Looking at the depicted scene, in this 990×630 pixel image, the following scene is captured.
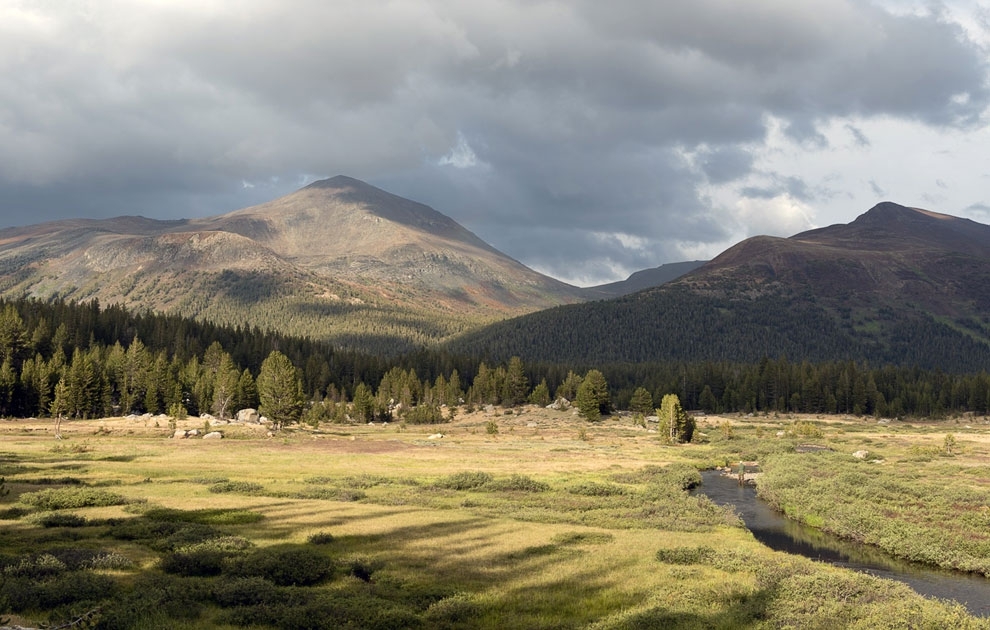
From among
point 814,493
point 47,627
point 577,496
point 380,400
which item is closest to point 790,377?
point 380,400

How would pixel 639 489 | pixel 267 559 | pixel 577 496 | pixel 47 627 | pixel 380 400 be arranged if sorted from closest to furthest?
pixel 47 627, pixel 267 559, pixel 577 496, pixel 639 489, pixel 380 400

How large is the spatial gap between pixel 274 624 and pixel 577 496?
37.3 m

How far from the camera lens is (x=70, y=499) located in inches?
1634

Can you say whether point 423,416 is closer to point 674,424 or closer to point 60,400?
point 674,424

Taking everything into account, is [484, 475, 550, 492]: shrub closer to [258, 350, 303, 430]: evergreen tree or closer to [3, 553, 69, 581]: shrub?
[3, 553, 69, 581]: shrub

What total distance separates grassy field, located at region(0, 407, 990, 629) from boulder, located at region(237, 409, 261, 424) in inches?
1959

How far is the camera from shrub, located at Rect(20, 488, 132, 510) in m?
40.7

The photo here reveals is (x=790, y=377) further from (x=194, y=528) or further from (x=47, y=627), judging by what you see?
(x=47, y=627)

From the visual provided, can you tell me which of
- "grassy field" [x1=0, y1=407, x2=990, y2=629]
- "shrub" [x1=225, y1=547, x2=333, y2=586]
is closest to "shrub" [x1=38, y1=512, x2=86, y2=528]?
"grassy field" [x1=0, y1=407, x2=990, y2=629]

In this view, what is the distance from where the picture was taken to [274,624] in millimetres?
22203

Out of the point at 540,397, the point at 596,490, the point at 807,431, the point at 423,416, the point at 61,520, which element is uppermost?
the point at 540,397

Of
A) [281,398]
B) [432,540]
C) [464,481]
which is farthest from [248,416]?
[432,540]

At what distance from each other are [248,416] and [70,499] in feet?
316

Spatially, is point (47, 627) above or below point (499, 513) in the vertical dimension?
above
